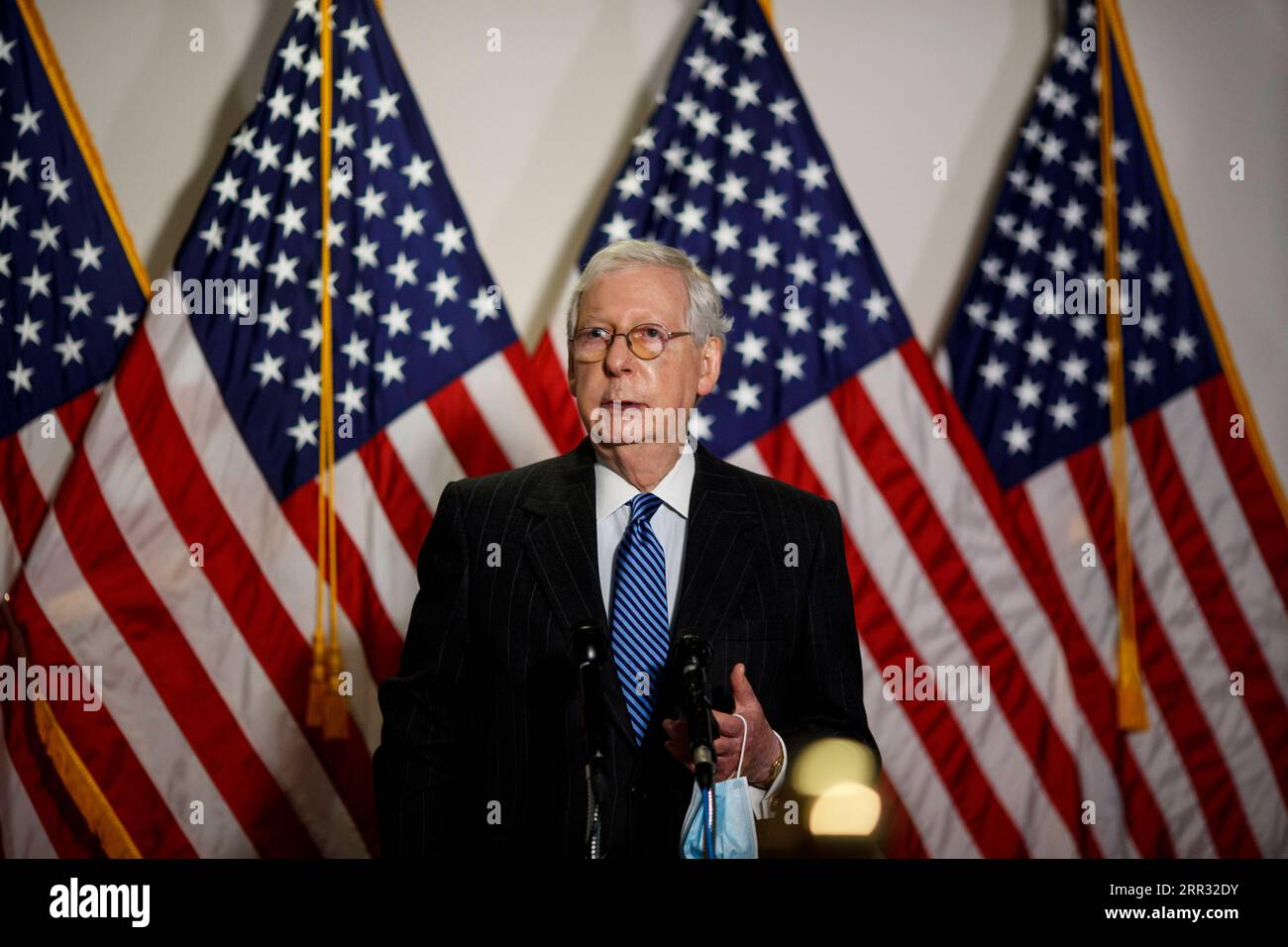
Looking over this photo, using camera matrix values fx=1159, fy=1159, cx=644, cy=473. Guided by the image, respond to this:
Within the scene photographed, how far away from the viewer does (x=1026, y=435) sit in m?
3.81

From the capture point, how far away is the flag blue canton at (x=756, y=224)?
3775 millimetres

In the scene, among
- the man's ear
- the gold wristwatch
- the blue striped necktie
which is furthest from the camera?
Answer: the man's ear

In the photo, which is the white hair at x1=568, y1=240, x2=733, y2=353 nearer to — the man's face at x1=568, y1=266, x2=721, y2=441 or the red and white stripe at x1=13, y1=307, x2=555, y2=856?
the man's face at x1=568, y1=266, x2=721, y2=441

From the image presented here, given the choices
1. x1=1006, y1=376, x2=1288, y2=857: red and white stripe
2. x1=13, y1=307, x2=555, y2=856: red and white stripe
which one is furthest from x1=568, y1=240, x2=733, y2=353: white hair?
x1=1006, y1=376, x2=1288, y2=857: red and white stripe

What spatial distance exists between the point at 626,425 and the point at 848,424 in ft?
5.59

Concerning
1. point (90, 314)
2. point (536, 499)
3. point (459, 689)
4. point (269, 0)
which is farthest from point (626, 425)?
point (269, 0)

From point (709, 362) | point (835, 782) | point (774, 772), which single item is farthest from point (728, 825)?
point (709, 362)

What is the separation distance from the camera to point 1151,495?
3.79 meters

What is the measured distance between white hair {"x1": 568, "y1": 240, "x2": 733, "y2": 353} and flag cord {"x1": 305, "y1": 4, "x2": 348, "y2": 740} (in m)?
1.47

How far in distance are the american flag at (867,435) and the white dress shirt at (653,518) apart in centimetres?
146

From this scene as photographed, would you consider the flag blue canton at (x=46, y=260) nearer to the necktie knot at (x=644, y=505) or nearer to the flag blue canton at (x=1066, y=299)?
the necktie knot at (x=644, y=505)

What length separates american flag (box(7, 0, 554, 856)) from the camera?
11.7 feet

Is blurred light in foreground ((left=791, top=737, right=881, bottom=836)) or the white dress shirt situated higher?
the white dress shirt

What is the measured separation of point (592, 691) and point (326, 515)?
228cm
